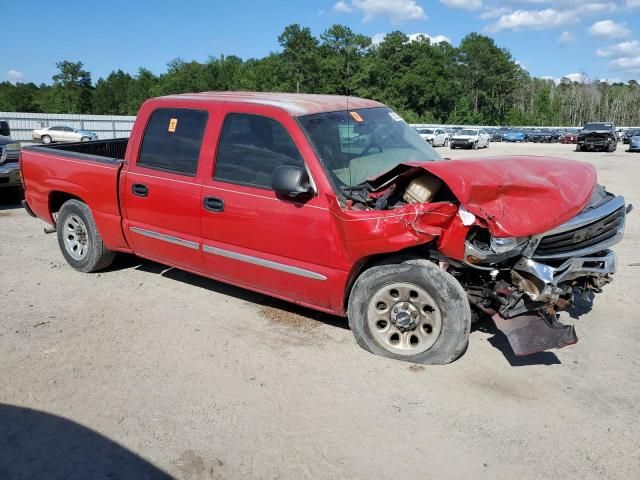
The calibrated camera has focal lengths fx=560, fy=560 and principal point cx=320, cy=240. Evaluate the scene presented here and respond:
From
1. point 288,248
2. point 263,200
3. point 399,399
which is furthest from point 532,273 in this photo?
point 263,200

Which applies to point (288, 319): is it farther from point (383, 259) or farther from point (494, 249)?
point (494, 249)

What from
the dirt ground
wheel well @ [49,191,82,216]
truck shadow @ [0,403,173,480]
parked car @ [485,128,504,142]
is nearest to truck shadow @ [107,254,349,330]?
the dirt ground

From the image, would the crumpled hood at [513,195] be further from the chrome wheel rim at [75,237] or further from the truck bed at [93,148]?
the truck bed at [93,148]

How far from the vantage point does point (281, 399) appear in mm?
3623

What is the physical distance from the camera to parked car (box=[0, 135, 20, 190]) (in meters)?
10.4

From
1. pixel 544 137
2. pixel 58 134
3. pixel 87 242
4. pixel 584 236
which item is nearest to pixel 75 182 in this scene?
pixel 87 242

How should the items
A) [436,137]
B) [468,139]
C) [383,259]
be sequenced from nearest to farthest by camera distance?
[383,259] < [468,139] < [436,137]

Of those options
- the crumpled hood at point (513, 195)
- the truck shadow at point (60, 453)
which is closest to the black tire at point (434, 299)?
the crumpled hood at point (513, 195)

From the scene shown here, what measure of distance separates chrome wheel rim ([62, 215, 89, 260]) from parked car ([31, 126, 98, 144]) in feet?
93.5

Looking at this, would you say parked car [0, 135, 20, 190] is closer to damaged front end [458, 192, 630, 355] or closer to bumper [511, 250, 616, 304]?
damaged front end [458, 192, 630, 355]

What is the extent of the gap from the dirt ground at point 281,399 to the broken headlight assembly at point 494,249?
2.80 ft

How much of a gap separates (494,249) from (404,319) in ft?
2.69

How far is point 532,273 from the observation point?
373 cm

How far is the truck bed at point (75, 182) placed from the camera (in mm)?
5562
